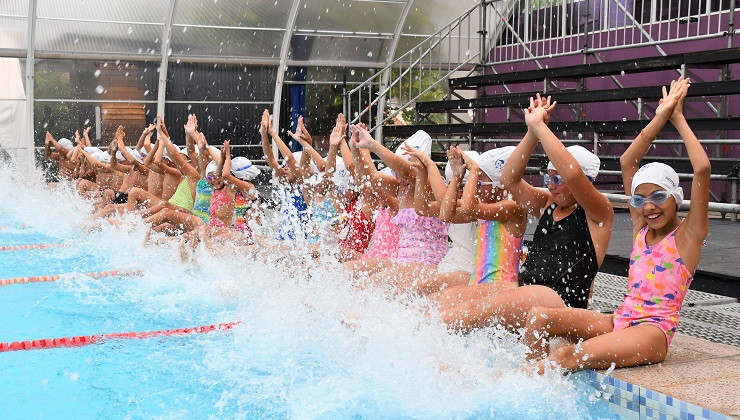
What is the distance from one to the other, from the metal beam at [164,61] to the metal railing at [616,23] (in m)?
7.15

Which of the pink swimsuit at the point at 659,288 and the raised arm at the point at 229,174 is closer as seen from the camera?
the pink swimsuit at the point at 659,288

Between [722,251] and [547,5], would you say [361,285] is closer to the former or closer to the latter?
[722,251]

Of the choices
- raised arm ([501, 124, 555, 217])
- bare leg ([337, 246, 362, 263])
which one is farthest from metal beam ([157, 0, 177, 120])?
raised arm ([501, 124, 555, 217])

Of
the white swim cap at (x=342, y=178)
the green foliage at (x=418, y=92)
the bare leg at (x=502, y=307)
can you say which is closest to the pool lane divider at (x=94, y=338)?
the white swim cap at (x=342, y=178)

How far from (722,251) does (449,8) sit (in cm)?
1330

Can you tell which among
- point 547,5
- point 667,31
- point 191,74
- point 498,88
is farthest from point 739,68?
point 191,74

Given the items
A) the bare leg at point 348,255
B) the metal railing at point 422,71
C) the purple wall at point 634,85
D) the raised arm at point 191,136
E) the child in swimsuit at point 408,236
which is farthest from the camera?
the metal railing at point 422,71

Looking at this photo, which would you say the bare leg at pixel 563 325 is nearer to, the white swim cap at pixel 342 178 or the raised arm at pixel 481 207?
the raised arm at pixel 481 207

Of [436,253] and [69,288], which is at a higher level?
[436,253]

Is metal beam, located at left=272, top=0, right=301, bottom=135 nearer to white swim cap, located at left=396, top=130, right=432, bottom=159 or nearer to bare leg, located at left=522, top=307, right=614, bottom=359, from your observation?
white swim cap, located at left=396, top=130, right=432, bottom=159

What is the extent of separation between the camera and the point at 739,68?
12.4 meters

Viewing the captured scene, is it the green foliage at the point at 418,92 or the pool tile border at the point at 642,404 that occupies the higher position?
the green foliage at the point at 418,92

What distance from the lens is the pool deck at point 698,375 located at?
3.39 metres

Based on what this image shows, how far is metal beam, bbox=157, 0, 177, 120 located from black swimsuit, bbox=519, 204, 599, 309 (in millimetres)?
14839
